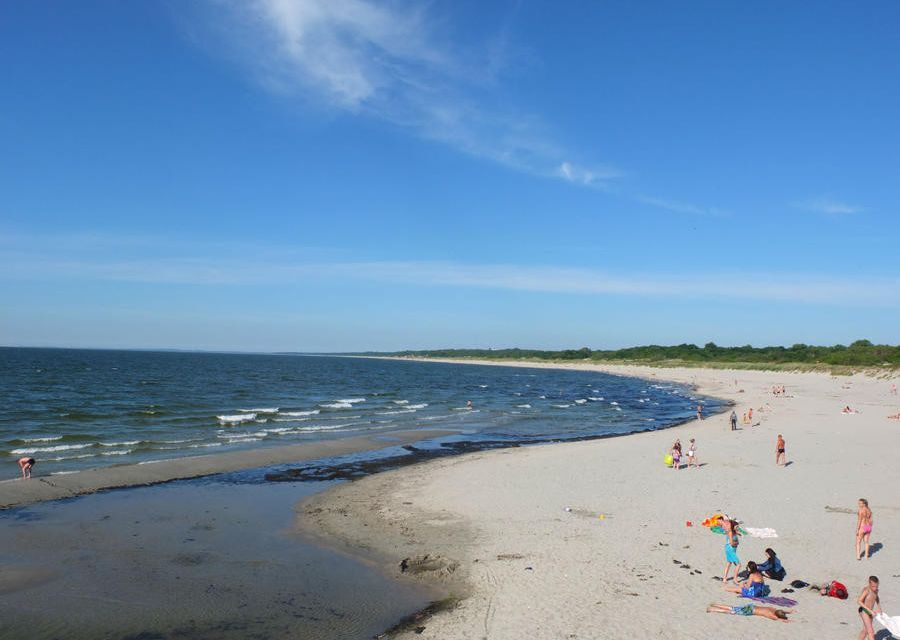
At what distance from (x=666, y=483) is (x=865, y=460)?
993cm

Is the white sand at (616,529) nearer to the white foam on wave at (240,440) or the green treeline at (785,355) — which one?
the white foam on wave at (240,440)

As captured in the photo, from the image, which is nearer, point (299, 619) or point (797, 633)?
point (797, 633)

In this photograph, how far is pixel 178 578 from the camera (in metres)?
12.3

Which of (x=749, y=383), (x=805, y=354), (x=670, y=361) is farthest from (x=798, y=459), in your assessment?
(x=670, y=361)

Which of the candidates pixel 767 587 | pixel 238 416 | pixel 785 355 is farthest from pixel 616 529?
pixel 785 355

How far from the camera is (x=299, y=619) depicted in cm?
1059

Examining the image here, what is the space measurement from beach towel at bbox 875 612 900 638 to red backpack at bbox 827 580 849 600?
1.73 meters

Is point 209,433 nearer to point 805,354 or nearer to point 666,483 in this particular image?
point 666,483

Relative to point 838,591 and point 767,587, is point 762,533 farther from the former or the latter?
point 767,587

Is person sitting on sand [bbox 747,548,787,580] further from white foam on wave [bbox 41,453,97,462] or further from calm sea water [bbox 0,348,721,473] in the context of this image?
white foam on wave [bbox 41,453,97,462]

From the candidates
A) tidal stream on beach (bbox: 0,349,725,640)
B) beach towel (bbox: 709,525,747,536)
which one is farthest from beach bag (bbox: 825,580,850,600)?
tidal stream on beach (bbox: 0,349,725,640)

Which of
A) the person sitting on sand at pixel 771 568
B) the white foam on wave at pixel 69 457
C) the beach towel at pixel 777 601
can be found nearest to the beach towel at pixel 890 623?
the beach towel at pixel 777 601

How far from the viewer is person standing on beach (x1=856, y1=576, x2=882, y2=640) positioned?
8953 mm

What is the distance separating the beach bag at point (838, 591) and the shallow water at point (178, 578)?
7611mm
